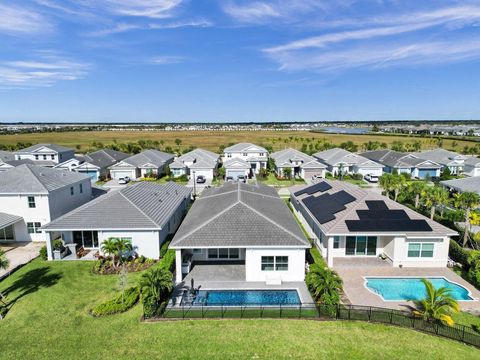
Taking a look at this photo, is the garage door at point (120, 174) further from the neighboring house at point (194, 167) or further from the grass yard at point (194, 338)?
the grass yard at point (194, 338)

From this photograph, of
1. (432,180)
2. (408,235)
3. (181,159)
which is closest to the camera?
(408,235)

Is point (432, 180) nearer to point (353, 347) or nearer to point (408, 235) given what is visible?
point (408, 235)

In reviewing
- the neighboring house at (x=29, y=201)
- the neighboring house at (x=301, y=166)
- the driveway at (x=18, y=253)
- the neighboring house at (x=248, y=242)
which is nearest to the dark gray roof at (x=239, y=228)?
the neighboring house at (x=248, y=242)

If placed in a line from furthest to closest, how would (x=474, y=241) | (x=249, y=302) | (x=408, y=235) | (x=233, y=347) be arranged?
(x=474, y=241), (x=408, y=235), (x=249, y=302), (x=233, y=347)

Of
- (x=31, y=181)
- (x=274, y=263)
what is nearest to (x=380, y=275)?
(x=274, y=263)

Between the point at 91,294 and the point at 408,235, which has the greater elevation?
the point at 408,235

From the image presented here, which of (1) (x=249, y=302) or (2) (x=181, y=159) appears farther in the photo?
(2) (x=181, y=159)

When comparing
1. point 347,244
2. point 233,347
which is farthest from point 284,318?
point 347,244
